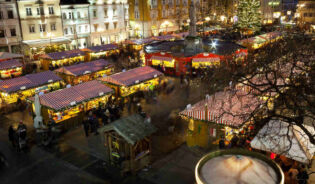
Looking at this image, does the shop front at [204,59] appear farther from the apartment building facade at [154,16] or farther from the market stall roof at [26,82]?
the apartment building facade at [154,16]

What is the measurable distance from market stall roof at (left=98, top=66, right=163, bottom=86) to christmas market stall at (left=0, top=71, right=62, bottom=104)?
4.04 m

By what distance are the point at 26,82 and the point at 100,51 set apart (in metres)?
14.3

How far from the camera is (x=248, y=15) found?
1614 inches

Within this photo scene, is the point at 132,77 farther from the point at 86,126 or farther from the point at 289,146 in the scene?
the point at 289,146

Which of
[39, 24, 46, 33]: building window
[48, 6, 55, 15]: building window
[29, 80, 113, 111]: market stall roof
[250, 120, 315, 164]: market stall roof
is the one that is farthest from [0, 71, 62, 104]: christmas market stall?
[48, 6, 55, 15]: building window

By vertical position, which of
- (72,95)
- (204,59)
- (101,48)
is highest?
(101,48)

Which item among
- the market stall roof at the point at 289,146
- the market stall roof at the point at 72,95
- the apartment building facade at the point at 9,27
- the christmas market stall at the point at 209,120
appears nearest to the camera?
the market stall roof at the point at 289,146

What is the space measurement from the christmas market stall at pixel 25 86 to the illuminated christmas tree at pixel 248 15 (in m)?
30.3

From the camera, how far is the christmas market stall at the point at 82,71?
2256cm

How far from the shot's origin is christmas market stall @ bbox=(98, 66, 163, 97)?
19.0m

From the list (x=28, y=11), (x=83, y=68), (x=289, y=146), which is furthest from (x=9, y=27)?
(x=289, y=146)

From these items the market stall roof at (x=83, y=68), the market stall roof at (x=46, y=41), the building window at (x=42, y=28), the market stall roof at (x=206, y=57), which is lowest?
the market stall roof at (x=83, y=68)

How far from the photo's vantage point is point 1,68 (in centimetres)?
2453

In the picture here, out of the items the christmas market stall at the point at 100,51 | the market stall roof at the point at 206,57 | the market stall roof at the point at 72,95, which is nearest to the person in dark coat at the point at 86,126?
the market stall roof at the point at 72,95
